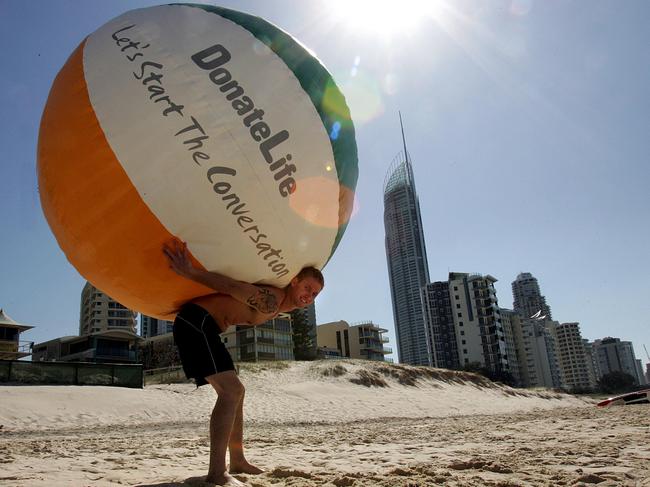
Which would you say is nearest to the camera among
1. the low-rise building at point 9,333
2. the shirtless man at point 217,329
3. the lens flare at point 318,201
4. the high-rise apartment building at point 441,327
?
the shirtless man at point 217,329

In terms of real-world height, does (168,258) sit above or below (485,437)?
above

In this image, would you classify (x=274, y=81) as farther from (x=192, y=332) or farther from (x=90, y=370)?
(x=90, y=370)

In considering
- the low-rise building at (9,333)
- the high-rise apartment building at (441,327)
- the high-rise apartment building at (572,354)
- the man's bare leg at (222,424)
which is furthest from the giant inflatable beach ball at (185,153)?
the high-rise apartment building at (572,354)

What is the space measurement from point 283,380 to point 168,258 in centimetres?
2265

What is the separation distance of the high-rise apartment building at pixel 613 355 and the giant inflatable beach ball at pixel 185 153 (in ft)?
477

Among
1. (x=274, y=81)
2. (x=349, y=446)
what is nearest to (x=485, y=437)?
(x=349, y=446)

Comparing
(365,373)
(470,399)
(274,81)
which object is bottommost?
(470,399)

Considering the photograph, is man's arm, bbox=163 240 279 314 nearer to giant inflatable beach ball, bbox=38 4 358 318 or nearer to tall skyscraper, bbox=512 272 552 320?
giant inflatable beach ball, bbox=38 4 358 318

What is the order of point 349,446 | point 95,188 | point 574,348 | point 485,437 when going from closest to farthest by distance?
point 95,188, point 349,446, point 485,437, point 574,348

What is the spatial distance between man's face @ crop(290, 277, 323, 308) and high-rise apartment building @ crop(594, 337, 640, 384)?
144946mm

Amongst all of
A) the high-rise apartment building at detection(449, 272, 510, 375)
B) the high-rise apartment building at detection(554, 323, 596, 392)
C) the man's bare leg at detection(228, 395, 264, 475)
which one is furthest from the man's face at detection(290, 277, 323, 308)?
the high-rise apartment building at detection(554, 323, 596, 392)

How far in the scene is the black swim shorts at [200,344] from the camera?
3.17m

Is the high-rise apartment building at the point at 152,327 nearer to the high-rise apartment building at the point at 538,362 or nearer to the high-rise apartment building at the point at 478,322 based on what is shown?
the high-rise apartment building at the point at 478,322

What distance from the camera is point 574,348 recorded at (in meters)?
116
